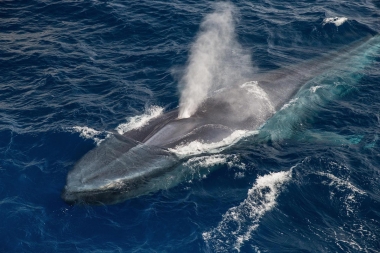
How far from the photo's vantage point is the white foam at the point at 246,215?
30.6 meters

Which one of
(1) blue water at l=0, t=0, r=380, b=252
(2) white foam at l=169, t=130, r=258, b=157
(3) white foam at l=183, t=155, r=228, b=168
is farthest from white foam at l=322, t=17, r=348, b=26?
(3) white foam at l=183, t=155, r=228, b=168

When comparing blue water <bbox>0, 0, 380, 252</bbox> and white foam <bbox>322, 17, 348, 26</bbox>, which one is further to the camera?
white foam <bbox>322, 17, 348, 26</bbox>

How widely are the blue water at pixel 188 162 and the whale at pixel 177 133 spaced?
0.94m

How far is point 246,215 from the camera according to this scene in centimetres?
3253

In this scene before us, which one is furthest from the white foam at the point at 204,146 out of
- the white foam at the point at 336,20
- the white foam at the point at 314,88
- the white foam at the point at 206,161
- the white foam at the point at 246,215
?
the white foam at the point at 336,20

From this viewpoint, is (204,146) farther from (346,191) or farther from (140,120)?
(346,191)

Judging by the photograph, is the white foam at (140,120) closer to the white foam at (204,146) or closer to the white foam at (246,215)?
the white foam at (204,146)

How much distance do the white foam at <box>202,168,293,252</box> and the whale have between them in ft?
17.5

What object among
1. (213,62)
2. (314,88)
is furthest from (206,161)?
(213,62)

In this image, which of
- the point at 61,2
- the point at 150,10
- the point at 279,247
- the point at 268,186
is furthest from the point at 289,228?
the point at 61,2

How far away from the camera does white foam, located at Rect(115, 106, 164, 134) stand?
4069cm

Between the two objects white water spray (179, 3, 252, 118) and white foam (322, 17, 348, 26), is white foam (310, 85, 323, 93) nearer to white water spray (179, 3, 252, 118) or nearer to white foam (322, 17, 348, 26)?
white water spray (179, 3, 252, 118)

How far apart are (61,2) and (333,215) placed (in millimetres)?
48778

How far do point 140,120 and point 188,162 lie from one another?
806cm
